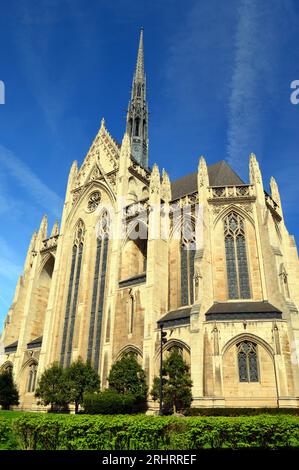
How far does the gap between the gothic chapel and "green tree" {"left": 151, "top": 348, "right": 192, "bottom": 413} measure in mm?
710

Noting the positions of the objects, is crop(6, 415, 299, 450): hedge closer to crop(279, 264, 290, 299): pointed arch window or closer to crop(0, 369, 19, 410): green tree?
crop(279, 264, 290, 299): pointed arch window

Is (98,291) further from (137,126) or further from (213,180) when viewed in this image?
(137,126)

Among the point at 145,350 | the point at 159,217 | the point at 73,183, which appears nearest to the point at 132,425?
the point at 145,350

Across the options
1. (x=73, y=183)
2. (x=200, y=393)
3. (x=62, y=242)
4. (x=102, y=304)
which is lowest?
(x=200, y=393)

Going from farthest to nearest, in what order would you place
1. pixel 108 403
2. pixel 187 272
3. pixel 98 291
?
pixel 98 291
pixel 187 272
pixel 108 403

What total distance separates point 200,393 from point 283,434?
Answer: 474 inches

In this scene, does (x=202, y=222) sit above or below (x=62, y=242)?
below

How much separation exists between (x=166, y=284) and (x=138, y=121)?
2957 centimetres

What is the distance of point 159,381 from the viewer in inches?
827

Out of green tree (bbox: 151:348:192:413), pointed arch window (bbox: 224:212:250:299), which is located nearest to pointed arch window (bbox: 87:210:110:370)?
green tree (bbox: 151:348:192:413)

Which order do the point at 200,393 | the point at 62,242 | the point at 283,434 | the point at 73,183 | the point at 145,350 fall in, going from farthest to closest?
the point at 73,183 → the point at 62,242 → the point at 145,350 → the point at 200,393 → the point at 283,434

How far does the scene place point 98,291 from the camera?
1232 inches

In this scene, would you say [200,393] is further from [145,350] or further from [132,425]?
[132,425]

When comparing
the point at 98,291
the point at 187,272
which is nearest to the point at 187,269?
the point at 187,272
